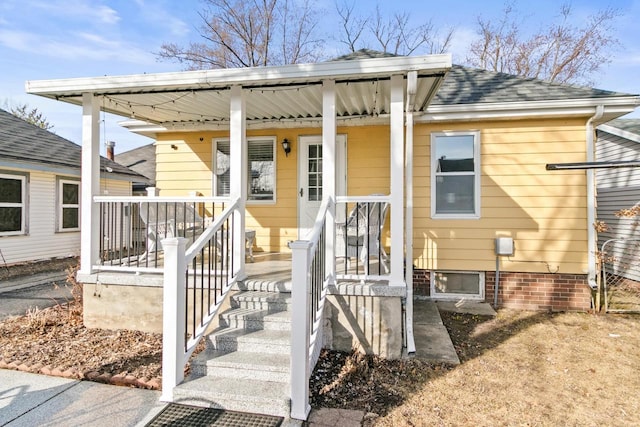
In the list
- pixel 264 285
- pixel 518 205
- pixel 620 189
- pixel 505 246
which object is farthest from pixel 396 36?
pixel 264 285

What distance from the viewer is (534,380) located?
3322 mm

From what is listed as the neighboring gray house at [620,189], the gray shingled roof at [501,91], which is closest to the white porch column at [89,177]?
the gray shingled roof at [501,91]

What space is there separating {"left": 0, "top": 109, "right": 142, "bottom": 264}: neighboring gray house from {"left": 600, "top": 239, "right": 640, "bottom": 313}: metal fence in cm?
1245

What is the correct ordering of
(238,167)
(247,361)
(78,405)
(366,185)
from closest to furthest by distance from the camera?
(78,405) < (247,361) < (238,167) < (366,185)

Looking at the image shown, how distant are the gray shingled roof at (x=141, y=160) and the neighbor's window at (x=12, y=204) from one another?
7505 mm

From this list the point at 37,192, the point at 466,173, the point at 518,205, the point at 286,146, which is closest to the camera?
the point at 518,205

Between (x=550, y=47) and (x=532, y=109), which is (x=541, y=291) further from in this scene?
(x=550, y=47)

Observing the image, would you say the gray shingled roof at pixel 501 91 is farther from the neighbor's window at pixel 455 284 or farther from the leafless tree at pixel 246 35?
the leafless tree at pixel 246 35

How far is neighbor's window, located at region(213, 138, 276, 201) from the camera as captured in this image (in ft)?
22.0

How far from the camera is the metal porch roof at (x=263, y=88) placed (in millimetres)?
3688

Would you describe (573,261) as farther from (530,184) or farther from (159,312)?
(159,312)

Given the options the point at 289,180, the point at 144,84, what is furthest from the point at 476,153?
the point at 144,84

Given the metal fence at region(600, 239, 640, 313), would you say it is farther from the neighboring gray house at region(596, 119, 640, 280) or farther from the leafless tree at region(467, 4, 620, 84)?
the leafless tree at region(467, 4, 620, 84)

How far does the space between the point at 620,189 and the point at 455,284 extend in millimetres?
4509
